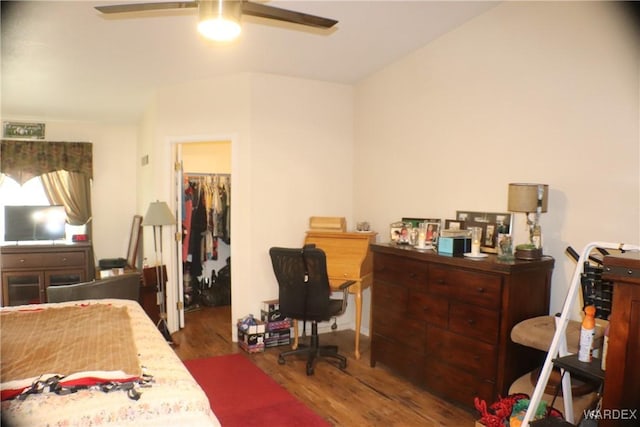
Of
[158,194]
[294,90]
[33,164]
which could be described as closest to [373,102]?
[294,90]

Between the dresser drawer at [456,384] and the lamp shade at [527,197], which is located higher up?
the lamp shade at [527,197]

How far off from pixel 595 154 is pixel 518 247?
2.36 ft

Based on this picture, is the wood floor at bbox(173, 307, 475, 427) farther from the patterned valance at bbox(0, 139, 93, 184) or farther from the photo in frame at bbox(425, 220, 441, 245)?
the patterned valance at bbox(0, 139, 93, 184)

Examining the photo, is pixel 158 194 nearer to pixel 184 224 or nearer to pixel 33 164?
pixel 184 224

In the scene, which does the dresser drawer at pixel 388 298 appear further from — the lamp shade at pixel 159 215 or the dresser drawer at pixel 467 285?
the lamp shade at pixel 159 215

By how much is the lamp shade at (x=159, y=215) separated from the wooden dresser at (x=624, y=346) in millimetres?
3783

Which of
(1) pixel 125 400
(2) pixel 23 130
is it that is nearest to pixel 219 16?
(1) pixel 125 400

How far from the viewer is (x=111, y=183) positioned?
22.8ft

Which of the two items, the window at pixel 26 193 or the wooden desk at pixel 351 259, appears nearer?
the wooden desk at pixel 351 259

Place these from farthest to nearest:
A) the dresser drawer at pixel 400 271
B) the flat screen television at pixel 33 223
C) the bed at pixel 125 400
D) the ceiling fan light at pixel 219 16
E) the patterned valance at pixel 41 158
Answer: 1. the patterned valance at pixel 41 158
2. the flat screen television at pixel 33 223
3. the dresser drawer at pixel 400 271
4. the ceiling fan light at pixel 219 16
5. the bed at pixel 125 400

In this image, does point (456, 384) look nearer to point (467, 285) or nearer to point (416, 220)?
point (467, 285)

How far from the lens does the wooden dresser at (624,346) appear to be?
160 cm

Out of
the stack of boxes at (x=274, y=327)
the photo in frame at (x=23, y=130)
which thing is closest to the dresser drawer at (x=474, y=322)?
the stack of boxes at (x=274, y=327)

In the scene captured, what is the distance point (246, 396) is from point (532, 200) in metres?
2.44
